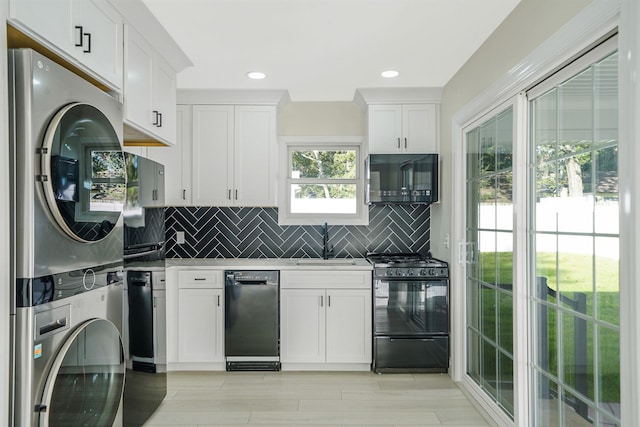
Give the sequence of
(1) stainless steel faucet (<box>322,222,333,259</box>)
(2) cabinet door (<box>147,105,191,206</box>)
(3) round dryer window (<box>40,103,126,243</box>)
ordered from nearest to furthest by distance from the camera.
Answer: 1. (3) round dryer window (<box>40,103,126,243</box>)
2. (2) cabinet door (<box>147,105,191,206</box>)
3. (1) stainless steel faucet (<box>322,222,333,259</box>)

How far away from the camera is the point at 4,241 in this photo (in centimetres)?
141

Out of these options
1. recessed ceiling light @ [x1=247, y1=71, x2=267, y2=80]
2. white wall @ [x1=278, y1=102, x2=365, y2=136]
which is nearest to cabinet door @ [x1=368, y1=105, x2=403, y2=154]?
white wall @ [x1=278, y1=102, x2=365, y2=136]

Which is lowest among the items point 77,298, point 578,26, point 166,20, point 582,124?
point 77,298

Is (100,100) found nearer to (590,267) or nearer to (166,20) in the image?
(166,20)

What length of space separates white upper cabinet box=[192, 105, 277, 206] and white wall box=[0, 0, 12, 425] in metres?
2.58

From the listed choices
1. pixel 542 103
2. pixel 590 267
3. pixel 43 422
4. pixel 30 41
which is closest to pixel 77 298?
pixel 43 422

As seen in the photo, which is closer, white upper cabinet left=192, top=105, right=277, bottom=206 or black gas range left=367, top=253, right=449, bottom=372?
black gas range left=367, top=253, right=449, bottom=372

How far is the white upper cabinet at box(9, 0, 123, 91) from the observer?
1485mm

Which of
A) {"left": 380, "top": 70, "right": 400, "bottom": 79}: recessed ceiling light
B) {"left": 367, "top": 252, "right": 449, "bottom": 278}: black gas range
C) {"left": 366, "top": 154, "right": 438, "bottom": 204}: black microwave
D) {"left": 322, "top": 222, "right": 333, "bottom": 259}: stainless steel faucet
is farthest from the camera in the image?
{"left": 322, "top": 222, "right": 333, "bottom": 259}: stainless steel faucet

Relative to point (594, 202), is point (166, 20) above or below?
above

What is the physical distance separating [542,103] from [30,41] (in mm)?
2381

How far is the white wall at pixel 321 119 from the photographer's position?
14.2 feet

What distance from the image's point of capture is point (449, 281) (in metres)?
3.64

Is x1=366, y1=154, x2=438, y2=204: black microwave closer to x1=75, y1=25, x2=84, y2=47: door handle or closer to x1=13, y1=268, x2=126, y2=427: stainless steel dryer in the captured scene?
x1=13, y1=268, x2=126, y2=427: stainless steel dryer
